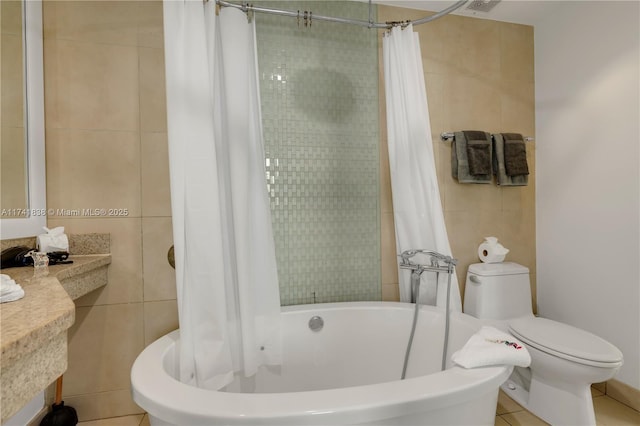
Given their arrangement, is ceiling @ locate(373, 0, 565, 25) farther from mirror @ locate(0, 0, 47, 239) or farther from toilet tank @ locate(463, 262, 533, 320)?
mirror @ locate(0, 0, 47, 239)

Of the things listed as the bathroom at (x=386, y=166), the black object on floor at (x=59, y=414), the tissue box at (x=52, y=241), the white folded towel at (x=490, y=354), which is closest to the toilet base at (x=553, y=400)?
the bathroom at (x=386, y=166)

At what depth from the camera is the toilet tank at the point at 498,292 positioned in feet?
6.36

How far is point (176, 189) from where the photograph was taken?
47.9 inches

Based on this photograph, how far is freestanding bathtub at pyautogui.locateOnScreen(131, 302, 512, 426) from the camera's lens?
0.83 meters

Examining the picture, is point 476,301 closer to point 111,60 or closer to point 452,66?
point 452,66

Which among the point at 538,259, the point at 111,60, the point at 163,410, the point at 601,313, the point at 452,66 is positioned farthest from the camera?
the point at 538,259

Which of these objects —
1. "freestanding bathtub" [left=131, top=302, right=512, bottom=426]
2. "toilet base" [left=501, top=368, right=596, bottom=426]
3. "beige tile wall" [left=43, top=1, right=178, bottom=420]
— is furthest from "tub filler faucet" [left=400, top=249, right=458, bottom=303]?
"beige tile wall" [left=43, top=1, right=178, bottom=420]

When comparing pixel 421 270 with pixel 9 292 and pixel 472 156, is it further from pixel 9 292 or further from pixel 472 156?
pixel 9 292

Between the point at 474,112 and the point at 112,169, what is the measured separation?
223cm

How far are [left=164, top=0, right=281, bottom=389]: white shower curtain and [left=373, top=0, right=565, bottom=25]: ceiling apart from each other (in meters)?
1.14

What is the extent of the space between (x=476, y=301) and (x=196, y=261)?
5.40 ft

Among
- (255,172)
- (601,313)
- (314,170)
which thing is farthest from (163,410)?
(601,313)

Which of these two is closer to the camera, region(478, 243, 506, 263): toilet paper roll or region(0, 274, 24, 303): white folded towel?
region(0, 274, 24, 303): white folded towel

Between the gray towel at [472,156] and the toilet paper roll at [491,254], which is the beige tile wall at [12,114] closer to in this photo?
the gray towel at [472,156]
